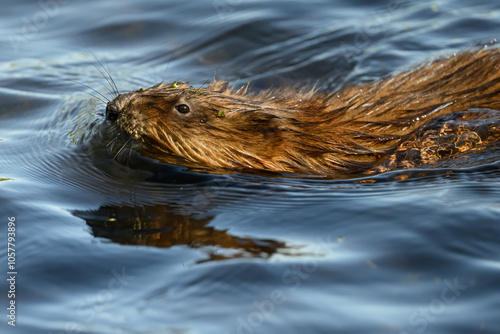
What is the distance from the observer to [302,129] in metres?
5.30

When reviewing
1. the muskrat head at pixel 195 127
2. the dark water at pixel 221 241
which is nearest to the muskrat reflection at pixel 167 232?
the dark water at pixel 221 241

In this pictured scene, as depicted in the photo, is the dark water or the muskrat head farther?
the muskrat head

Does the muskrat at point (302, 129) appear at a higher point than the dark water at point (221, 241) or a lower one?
higher

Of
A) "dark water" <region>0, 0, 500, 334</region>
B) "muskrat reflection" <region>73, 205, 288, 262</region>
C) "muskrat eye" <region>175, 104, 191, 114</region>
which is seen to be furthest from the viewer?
"muskrat eye" <region>175, 104, 191, 114</region>

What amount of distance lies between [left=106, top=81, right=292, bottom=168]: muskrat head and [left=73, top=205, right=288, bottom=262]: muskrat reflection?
641mm

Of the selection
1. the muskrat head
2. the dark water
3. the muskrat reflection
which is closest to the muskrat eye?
the muskrat head

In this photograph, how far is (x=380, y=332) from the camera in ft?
11.0

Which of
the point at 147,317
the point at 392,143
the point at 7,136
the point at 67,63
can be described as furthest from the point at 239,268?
the point at 67,63

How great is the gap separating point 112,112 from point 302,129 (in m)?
1.42

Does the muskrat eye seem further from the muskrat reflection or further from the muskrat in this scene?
the muskrat reflection

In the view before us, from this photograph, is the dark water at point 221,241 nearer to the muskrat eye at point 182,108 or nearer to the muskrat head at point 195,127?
the muskrat head at point 195,127

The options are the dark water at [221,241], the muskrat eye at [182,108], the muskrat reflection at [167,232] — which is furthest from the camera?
the muskrat eye at [182,108]

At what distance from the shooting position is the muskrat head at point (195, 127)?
520 centimetres

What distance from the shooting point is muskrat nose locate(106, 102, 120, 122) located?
522cm
